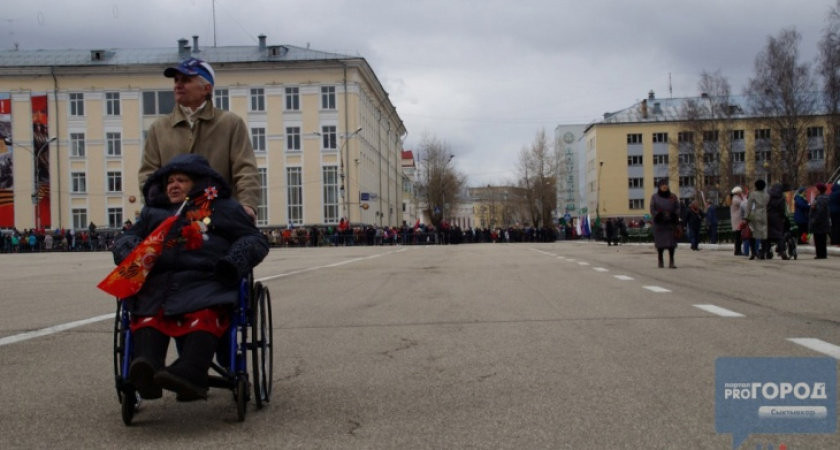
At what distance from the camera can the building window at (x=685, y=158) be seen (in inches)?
3006

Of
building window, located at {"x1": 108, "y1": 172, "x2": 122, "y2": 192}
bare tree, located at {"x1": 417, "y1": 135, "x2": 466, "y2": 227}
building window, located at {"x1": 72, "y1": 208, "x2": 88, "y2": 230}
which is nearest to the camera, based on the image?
building window, located at {"x1": 72, "y1": 208, "x2": 88, "y2": 230}

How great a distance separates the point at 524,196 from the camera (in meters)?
108

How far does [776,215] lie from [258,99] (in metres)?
57.5

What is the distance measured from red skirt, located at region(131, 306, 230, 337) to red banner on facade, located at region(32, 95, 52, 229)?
236ft

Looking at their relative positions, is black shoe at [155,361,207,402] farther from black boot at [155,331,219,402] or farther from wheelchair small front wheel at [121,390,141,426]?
wheelchair small front wheel at [121,390,141,426]

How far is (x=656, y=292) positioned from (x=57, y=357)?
303 inches

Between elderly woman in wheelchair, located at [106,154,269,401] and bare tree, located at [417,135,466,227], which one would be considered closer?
elderly woman in wheelchair, located at [106,154,269,401]

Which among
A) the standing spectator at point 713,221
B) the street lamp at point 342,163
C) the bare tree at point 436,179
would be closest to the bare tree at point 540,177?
the bare tree at point 436,179

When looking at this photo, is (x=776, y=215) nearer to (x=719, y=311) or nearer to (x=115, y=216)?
(x=719, y=311)

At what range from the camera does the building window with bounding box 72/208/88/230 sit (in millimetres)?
72062

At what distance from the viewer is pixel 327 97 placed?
71.9 metres

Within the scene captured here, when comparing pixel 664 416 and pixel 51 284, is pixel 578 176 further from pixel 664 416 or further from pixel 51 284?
pixel 664 416

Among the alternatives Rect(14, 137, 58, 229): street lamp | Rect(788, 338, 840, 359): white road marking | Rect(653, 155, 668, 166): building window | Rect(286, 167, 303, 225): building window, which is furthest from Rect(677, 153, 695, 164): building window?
Rect(788, 338, 840, 359): white road marking

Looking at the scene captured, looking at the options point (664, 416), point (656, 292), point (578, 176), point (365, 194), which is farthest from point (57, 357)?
point (578, 176)
